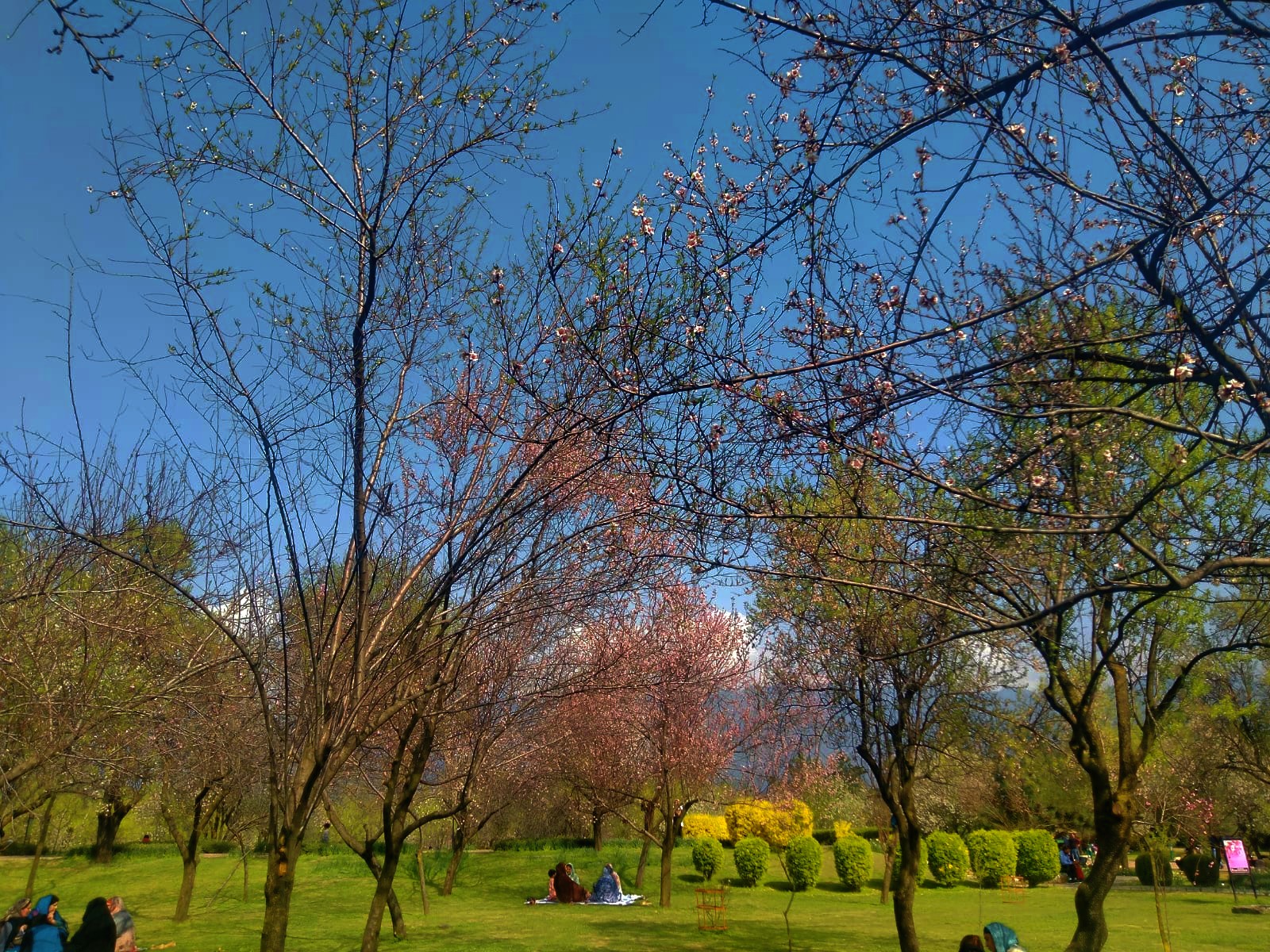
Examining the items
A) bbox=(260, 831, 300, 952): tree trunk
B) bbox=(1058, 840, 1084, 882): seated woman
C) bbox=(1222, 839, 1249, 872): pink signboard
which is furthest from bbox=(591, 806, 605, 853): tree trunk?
bbox=(260, 831, 300, 952): tree trunk

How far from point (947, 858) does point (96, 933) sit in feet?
72.5

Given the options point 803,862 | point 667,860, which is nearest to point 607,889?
point 667,860

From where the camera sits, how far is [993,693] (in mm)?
13266

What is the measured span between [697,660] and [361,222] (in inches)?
610

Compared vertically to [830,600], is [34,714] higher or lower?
lower

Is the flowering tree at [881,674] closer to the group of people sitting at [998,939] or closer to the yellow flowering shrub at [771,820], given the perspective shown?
the group of people sitting at [998,939]

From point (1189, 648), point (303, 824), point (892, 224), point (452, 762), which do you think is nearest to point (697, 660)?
point (452, 762)

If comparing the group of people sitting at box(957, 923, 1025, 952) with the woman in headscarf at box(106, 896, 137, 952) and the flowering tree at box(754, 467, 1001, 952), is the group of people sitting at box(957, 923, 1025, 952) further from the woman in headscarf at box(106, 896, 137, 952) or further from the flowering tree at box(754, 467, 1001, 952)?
the woman in headscarf at box(106, 896, 137, 952)

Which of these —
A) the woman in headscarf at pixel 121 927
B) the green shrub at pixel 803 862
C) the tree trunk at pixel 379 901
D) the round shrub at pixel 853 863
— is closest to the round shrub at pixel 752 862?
the green shrub at pixel 803 862

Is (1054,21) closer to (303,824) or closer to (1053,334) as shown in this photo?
(1053,334)

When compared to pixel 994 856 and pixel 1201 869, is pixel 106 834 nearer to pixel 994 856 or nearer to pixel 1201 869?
pixel 994 856

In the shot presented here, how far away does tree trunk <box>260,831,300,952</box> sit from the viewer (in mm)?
4648

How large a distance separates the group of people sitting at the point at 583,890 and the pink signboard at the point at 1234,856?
14.0 metres

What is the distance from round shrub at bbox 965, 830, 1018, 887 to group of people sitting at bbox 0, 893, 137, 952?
21406mm
